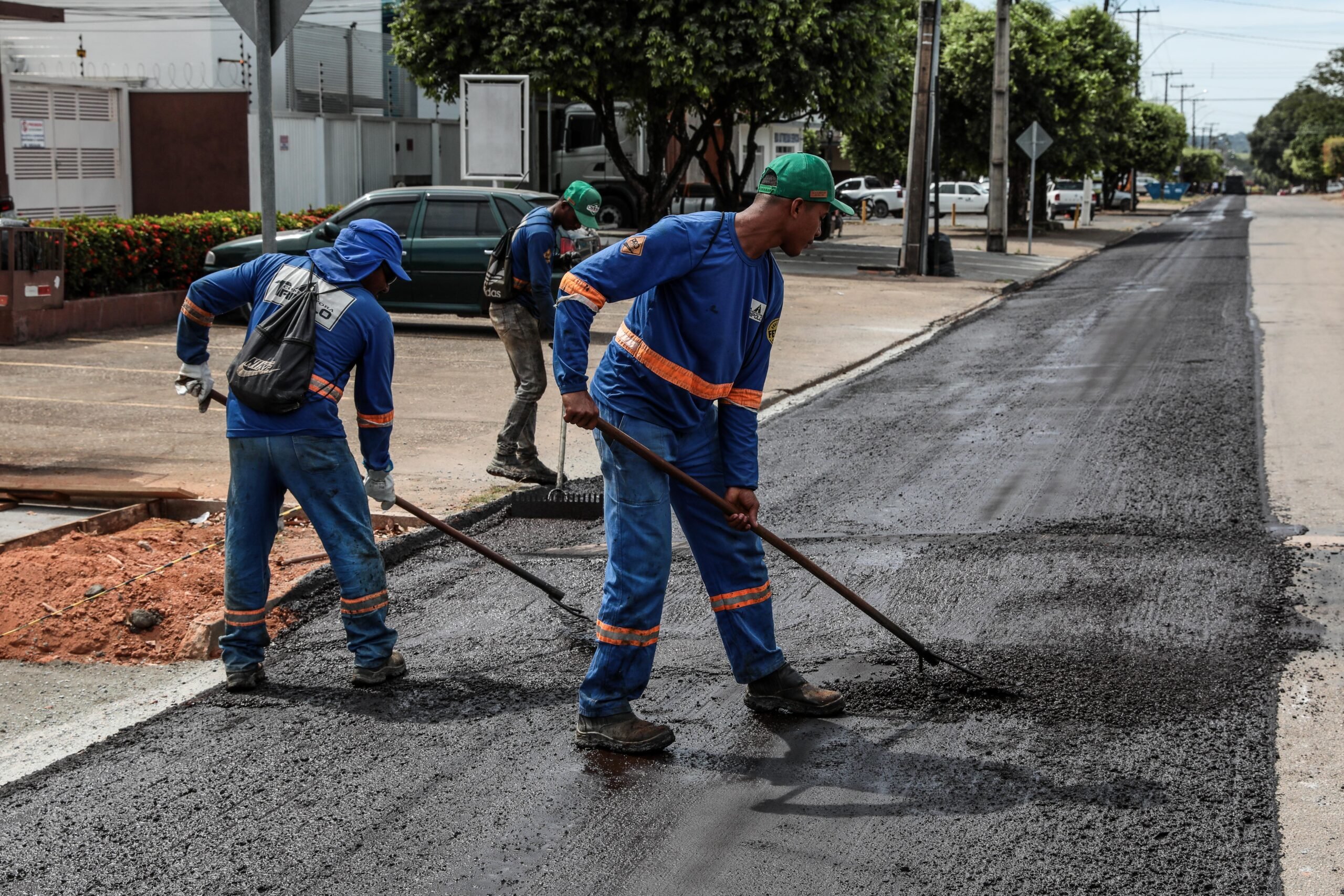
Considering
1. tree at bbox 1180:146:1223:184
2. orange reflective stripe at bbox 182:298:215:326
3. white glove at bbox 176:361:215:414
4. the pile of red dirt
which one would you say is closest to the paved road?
the pile of red dirt

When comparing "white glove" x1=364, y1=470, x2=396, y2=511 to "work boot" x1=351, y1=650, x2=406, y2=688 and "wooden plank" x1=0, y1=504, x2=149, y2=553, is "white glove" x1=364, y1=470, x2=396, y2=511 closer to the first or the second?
"work boot" x1=351, y1=650, x2=406, y2=688

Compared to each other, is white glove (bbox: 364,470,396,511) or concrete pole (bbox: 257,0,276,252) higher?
concrete pole (bbox: 257,0,276,252)

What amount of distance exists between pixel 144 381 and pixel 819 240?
27.1 meters

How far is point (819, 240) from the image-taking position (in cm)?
3741

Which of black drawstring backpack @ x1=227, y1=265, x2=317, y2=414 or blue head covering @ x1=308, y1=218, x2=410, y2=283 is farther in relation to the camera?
blue head covering @ x1=308, y1=218, x2=410, y2=283

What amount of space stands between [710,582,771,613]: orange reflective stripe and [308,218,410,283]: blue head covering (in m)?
1.61

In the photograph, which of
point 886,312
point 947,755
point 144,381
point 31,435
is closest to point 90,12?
point 886,312

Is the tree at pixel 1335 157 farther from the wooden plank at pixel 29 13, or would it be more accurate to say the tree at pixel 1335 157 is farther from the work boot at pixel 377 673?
the work boot at pixel 377 673

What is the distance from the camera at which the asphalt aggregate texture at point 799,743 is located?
12.3 feet

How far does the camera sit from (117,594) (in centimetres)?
607

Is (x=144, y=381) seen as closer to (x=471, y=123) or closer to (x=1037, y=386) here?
(x=471, y=123)

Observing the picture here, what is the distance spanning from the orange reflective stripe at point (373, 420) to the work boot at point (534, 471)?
3498 mm

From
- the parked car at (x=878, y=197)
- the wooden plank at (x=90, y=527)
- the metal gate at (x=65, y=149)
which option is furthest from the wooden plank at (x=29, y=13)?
the parked car at (x=878, y=197)

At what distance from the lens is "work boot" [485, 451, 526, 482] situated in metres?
8.78
